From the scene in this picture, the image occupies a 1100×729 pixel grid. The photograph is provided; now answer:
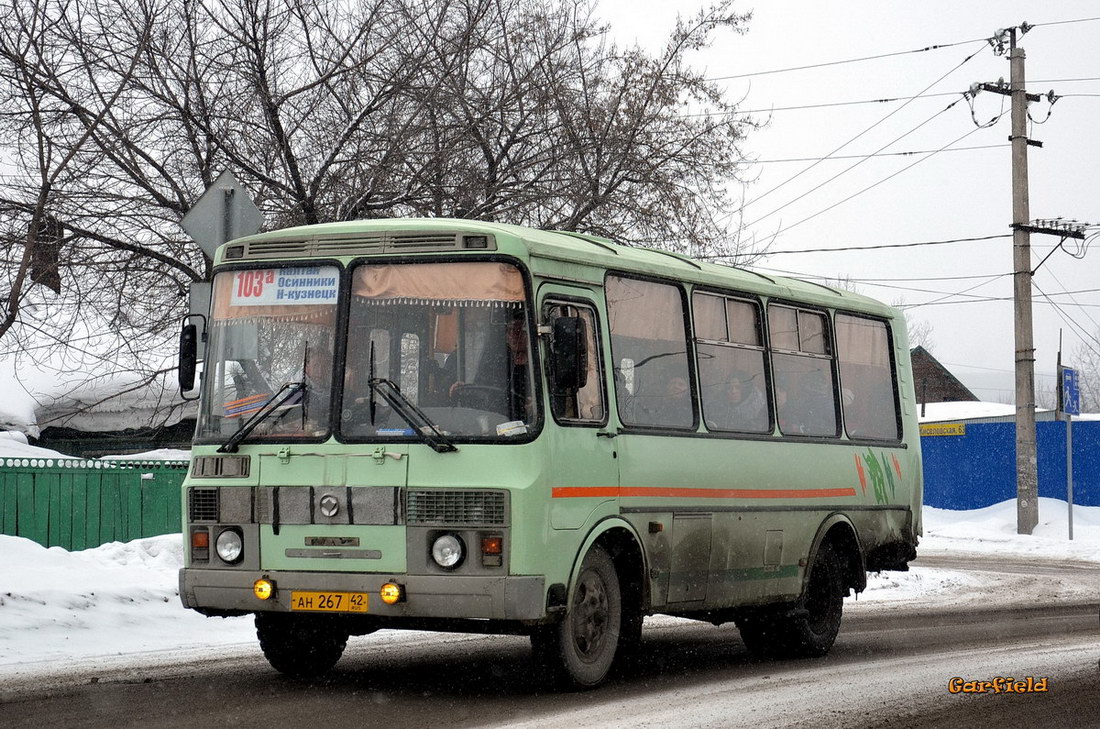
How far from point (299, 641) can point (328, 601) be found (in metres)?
1.23

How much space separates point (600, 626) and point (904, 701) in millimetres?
1854

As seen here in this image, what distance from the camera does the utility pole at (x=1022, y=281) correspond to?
28875mm

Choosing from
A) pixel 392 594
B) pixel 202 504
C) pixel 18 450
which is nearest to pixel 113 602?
pixel 202 504


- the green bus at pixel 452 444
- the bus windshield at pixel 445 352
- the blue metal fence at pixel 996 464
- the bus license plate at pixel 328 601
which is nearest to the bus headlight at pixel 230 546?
the green bus at pixel 452 444

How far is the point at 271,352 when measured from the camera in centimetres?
899

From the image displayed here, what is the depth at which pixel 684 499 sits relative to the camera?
1000 cm

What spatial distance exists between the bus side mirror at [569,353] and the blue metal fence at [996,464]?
2584cm

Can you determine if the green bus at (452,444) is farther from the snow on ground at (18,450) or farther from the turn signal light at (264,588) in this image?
the snow on ground at (18,450)

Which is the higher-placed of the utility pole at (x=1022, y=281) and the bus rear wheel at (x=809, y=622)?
the utility pole at (x=1022, y=281)

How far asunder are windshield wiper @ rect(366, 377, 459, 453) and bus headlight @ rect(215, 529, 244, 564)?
1.18 meters

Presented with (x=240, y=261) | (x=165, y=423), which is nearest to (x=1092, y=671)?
(x=240, y=261)

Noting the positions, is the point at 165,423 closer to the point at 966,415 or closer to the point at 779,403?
the point at 779,403

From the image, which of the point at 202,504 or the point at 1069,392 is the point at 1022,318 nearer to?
the point at 1069,392

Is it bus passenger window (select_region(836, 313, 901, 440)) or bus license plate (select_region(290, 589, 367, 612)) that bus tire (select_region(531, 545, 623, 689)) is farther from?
bus passenger window (select_region(836, 313, 901, 440))
